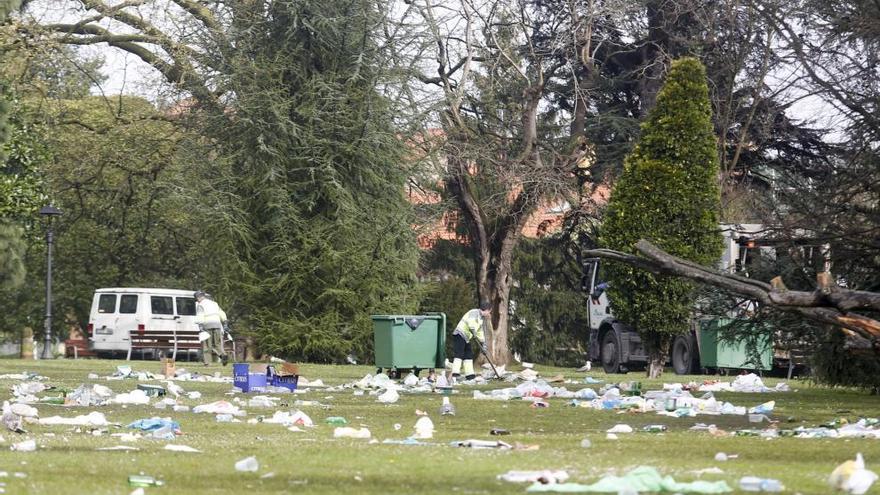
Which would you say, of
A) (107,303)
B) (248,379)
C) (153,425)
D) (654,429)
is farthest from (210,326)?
(654,429)

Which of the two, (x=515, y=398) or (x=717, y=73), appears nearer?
(x=515, y=398)

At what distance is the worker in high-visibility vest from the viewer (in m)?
34.1

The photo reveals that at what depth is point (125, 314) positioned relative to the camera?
44750mm

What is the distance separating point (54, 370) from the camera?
91.4ft

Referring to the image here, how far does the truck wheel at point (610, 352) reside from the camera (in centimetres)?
3488

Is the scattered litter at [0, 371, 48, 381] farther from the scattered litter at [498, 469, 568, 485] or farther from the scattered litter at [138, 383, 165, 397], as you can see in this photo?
the scattered litter at [498, 469, 568, 485]

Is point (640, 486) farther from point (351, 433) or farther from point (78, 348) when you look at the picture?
point (78, 348)

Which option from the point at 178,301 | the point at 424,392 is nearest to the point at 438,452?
the point at 424,392

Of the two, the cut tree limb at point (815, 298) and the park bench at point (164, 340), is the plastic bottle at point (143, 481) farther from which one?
the park bench at point (164, 340)

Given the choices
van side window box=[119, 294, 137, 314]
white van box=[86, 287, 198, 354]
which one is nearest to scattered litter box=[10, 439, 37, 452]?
white van box=[86, 287, 198, 354]

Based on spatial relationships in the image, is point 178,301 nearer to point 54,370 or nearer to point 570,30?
point 570,30

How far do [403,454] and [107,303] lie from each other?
3568cm

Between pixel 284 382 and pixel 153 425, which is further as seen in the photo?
pixel 284 382

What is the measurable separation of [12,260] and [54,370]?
48.7 feet
